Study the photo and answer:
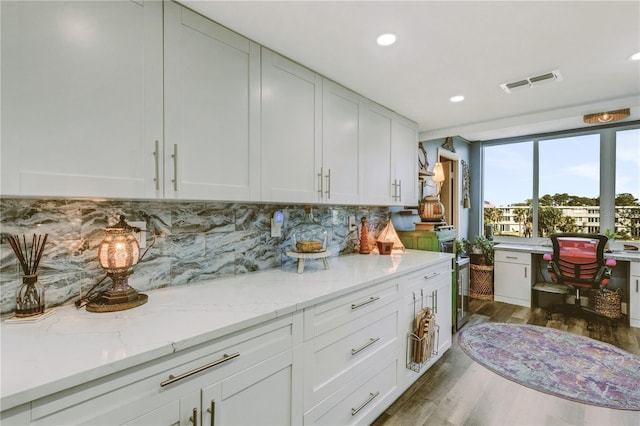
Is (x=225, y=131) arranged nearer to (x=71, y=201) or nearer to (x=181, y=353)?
(x=71, y=201)

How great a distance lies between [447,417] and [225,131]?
2.25 meters

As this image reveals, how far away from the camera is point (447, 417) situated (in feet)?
6.50

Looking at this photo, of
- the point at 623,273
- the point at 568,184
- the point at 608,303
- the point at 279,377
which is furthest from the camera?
the point at 568,184

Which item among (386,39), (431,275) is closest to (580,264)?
(431,275)

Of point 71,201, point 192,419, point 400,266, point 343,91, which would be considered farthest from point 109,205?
point 400,266

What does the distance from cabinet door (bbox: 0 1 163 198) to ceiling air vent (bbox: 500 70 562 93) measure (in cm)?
228

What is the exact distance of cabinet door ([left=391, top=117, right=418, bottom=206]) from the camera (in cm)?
285

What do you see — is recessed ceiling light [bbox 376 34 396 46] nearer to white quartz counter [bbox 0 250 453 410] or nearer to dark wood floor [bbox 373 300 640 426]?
white quartz counter [bbox 0 250 453 410]

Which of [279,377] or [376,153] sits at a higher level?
[376,153]

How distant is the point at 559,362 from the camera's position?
2654 mm

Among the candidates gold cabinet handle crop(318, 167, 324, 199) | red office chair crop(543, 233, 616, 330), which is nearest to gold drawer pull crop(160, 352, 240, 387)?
gold cabinet handle crop(318, 167, 324, 199)

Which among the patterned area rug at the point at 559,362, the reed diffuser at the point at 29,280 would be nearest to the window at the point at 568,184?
the patterned area rug at the point at 559,362

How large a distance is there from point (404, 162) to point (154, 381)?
8.72ft

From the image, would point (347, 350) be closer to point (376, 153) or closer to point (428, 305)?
point (428, 305)
